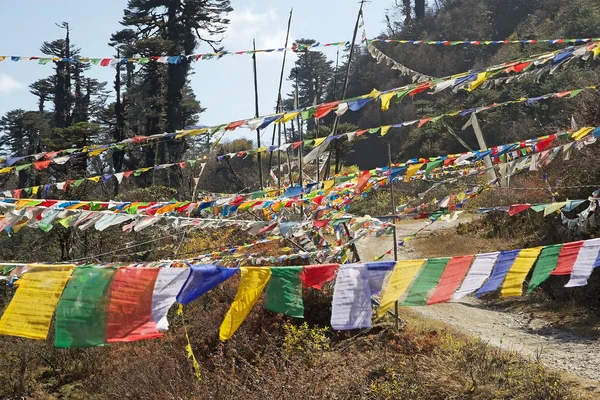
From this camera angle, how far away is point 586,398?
8.38 m

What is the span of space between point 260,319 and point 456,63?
4673cm

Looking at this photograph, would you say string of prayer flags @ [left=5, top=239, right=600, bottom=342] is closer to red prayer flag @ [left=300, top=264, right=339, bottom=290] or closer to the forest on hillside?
red prayer flag @ [left=300, top=264, right=339, bottom=290]

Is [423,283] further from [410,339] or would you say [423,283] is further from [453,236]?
[453,236]

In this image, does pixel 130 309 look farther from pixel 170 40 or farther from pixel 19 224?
pixel 170 40

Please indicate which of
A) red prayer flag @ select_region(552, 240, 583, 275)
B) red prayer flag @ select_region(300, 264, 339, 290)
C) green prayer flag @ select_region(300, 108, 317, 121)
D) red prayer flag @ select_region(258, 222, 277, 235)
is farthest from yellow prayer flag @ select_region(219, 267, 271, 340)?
red prayer flag @ select_region(552, 240, 583, 275)

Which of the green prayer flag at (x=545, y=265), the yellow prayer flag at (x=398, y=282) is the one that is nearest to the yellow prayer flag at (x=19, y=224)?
the yellow prayer flag at (x=398, y=282)

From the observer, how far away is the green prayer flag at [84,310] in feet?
19.1

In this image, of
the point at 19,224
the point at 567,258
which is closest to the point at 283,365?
the point at 19,224

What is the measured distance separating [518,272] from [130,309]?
400cm

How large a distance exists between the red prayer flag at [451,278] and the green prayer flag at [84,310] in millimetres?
3250

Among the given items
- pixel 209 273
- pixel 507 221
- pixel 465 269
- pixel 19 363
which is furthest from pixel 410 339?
pixel 507 221

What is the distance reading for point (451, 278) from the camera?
6160 millimetres

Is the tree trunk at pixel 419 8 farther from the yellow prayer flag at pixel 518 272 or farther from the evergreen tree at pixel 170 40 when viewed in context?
the yellow prayer flag at pixel 518 272

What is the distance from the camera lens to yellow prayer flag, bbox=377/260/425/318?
5.86 meters
